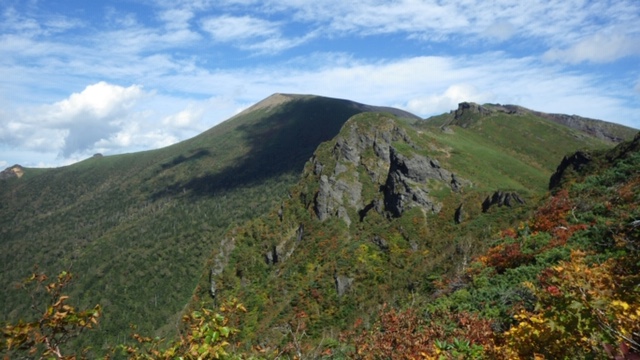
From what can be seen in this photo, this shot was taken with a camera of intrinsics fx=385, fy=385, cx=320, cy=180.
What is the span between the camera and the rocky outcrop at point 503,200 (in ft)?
154

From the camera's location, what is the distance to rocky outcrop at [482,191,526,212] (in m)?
46.8

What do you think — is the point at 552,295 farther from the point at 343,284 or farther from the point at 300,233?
the point at 300,233

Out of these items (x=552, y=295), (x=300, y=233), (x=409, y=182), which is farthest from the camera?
(x=300, y=233)

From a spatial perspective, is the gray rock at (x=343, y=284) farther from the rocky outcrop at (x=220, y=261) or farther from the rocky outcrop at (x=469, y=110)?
the rocky outcrop at (x=469, y=110)

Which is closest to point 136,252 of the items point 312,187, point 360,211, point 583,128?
point 312,187

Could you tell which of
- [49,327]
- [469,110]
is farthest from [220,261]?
[469,110]

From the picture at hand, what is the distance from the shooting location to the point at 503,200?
4872 centimetres

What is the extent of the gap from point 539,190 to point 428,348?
224 ft

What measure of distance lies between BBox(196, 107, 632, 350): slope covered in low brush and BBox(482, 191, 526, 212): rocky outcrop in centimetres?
12

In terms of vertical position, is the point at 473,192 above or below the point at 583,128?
below

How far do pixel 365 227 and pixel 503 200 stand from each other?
72.5 ft

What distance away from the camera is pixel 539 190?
69000 mm

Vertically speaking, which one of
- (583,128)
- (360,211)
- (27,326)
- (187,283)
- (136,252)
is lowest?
(187,283)

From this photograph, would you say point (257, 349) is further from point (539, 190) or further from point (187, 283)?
point (187, 283)
